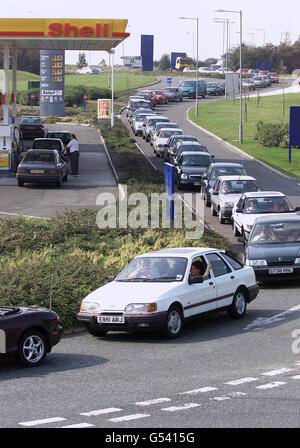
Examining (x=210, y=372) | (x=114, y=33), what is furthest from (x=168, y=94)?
(x=210, y=372)

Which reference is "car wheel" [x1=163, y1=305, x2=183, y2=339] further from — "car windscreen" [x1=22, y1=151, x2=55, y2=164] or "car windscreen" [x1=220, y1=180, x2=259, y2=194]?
"car windscreen" [x1=22, y1=151, x2=55, y2=164]

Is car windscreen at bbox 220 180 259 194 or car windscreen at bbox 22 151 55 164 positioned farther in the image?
car windscreen at bbox 22 151 55 164

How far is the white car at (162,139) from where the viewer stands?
5025 centimetres

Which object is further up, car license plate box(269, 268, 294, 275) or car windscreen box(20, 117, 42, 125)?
car windscreen box(20, 117, 42, 125)

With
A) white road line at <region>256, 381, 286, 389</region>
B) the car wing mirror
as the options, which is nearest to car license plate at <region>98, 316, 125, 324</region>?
the car wing mirror

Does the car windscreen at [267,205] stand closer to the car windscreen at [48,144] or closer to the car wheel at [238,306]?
the car wheel at [238,306]

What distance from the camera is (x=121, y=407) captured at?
31.8 ft

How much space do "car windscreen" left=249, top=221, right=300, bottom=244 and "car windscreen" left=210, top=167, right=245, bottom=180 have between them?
12.7 meters

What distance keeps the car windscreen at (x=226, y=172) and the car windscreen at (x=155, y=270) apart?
18636 mm

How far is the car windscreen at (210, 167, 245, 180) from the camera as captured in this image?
34.2m

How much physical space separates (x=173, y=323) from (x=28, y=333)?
10.1 feet

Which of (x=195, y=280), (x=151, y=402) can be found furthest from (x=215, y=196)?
(x=151, y=402)

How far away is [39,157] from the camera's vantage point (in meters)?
36.0

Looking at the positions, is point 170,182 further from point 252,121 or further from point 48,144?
point 252,121
